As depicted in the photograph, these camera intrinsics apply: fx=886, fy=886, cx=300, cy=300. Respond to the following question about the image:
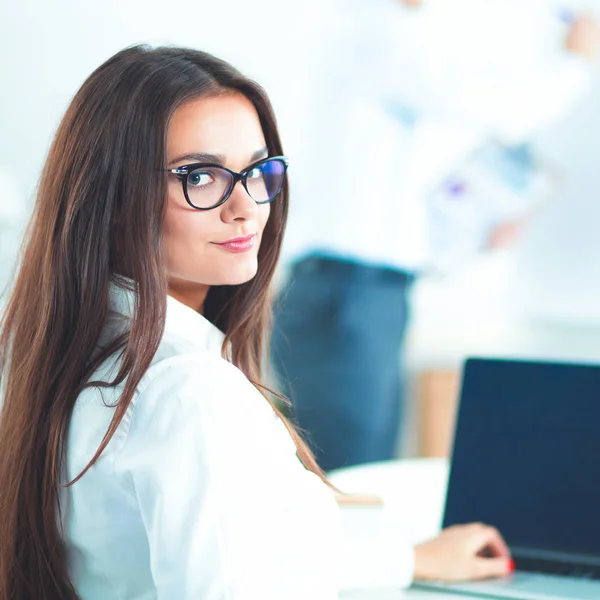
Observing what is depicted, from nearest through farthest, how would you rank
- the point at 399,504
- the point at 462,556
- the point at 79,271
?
the point at 79,271, the point at 462,556, the point at 399,504

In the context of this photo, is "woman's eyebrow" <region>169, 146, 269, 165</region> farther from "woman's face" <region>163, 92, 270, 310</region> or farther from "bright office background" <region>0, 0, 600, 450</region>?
"bright office background" <region>0, 0, 600, 450</region>

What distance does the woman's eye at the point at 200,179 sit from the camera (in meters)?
0.87

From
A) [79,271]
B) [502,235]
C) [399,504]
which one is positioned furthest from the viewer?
[502,235]

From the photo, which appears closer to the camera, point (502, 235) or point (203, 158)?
point (203, 158)

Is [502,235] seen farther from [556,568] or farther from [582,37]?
[556,568]

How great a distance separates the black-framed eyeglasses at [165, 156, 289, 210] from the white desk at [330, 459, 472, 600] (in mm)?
427

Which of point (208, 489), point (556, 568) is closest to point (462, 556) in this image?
point (556, 568)

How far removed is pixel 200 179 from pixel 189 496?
12.5 inches

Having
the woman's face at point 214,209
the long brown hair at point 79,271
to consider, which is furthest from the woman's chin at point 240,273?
the long brown hair at point 79,271

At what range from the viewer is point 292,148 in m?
2.16

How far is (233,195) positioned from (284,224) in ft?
0.60

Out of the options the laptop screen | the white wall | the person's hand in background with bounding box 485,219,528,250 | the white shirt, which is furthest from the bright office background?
the laptop screen

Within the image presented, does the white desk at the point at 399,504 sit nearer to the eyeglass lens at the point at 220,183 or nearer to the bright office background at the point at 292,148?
the eyeglass lens at the point at 220,183

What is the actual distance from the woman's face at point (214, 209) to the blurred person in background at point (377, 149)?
1.10m
